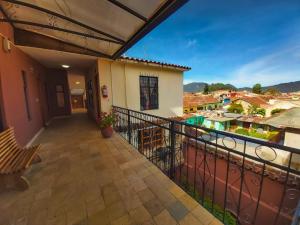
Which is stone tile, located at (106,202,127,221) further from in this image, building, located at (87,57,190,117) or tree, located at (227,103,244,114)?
tree, located at (227,103,244,114)

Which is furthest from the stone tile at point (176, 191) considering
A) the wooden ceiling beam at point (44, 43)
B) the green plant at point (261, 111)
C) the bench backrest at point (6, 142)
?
the green plant at point (261, 111)

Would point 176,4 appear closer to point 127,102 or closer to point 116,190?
point 116,190

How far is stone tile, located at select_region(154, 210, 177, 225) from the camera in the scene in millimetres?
1444

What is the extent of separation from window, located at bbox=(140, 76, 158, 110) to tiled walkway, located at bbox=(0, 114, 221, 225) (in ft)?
12.8

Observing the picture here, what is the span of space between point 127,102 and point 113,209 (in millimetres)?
4624

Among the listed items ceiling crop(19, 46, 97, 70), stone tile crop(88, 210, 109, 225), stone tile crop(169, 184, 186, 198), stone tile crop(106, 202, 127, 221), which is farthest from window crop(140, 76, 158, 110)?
stone tile crop(88, 210, 109, 225)

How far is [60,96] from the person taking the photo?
839 centimetres

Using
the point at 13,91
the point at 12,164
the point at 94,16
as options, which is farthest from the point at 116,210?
the point at 13,91

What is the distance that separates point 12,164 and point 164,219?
91.4 inches

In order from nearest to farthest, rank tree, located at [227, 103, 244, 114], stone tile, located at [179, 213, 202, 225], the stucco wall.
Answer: stone tile, located at [179, 213, 202, 225] < the stucco wall < tree, located at [227, 103, 244, 114]

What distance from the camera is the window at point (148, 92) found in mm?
6391

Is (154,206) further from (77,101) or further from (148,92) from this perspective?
(77,101)

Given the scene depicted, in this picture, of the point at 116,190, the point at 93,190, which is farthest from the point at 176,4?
the point at 93,190

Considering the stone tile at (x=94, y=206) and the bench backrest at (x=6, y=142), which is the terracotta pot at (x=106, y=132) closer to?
the bench backrest at (x=6, y=142)
